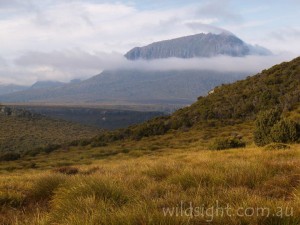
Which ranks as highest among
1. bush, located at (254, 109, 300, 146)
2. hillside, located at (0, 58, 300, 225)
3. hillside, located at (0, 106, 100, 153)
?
hillside, located at (0, 58, 300, 225)

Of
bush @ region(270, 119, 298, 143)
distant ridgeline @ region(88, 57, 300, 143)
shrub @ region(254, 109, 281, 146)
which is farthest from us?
distant ridgeline @ region(88, 57, 300, 143)

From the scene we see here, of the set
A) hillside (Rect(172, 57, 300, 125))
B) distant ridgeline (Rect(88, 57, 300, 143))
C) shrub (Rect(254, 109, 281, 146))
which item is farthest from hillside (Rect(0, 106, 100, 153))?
shrub (Rect(254, 109, 281, 146))

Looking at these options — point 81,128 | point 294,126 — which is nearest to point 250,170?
point 294,126

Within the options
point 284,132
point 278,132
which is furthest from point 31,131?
point 284,132

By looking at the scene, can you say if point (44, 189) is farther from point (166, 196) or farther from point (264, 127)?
point (264, 127)

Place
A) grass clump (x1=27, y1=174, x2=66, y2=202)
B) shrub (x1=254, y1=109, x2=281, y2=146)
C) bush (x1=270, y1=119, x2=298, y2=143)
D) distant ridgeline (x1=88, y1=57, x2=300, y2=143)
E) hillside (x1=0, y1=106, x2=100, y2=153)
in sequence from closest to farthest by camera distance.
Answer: grass clump (x1=27, y1=174, x2=66, y2=202)
bush (x1=270, y1=119, x2=298, y2=143)
shrub (x1=254, y1=109, x2=281, y2=146)
distant ridgeline (x1=88, y1=57, x2=300, y2=143)
hillside (x1=0, y1=106, x2=100, y2=153)

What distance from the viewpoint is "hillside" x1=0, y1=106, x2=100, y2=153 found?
267 ft

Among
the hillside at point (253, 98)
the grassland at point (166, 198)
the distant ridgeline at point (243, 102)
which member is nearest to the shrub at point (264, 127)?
the grassland at point (166, 198)

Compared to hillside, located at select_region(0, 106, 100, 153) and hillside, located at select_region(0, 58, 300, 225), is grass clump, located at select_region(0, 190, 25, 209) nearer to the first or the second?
hillside, located at select_region(0, 58, 300, 225)

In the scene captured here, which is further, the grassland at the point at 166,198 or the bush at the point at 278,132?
the bush at the point at 278,132

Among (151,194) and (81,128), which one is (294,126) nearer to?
(151,194)

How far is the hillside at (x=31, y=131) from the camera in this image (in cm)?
8125

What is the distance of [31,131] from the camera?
95062 mm

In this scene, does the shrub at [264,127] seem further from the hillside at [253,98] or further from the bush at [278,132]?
the hillside at [253,98]
